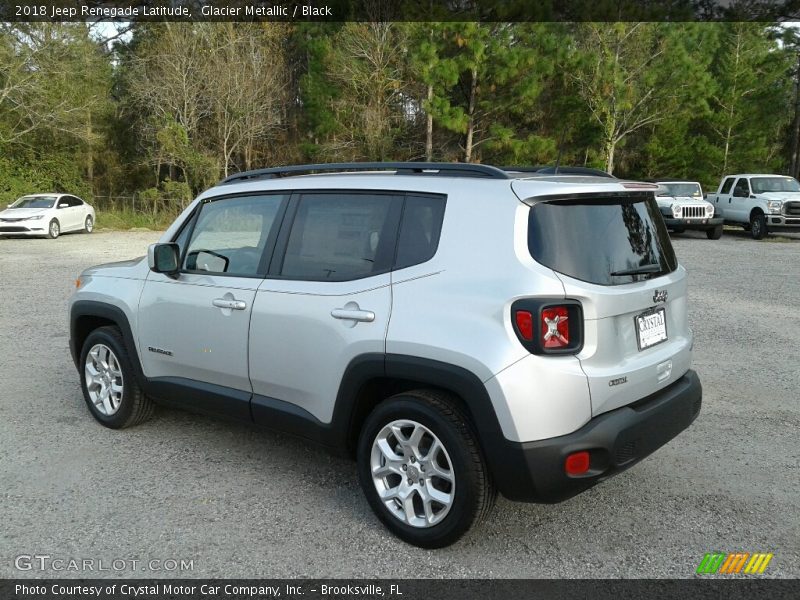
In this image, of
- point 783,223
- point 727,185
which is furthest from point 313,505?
point 727,185

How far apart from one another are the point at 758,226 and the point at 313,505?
69.7 feet

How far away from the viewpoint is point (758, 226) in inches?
843

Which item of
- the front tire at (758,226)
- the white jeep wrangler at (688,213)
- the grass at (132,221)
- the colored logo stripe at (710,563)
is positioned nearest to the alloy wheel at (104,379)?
the colored logo stripe at (710,563)

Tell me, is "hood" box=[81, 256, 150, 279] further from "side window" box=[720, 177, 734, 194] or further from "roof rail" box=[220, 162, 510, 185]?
"side window" box=[720, 177, 734, 194]

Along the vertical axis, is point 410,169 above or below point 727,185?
above

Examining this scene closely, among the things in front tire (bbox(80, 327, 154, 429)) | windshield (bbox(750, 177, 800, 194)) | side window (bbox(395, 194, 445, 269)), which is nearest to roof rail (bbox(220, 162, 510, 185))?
side window (bbox(395, 194, 445, 269))

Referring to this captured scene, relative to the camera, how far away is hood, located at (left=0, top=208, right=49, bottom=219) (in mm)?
22141

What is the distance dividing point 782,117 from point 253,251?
37.6m

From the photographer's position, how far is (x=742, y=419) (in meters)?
5.14

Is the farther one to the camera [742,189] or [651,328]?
[742,189]

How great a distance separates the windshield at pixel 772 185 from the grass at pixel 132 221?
840 inches

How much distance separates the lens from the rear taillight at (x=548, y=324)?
9.71 ft

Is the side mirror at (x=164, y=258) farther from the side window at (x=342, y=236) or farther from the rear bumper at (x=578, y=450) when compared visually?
the rear bumper at (x=578, y=450)

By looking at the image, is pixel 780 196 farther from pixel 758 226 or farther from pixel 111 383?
pixel 111 383
